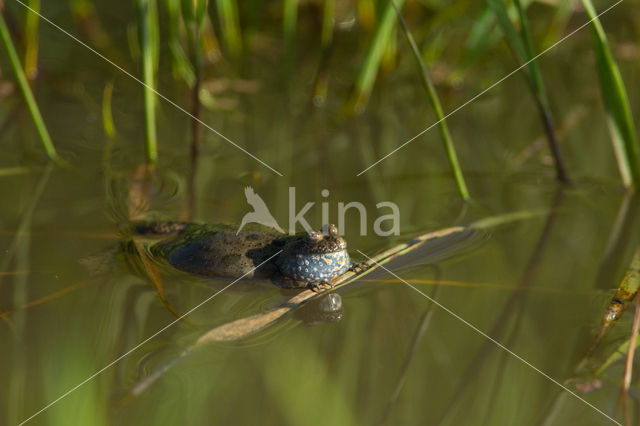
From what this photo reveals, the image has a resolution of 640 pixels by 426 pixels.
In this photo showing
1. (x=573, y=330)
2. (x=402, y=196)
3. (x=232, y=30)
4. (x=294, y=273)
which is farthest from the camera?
(x=232, y=30)

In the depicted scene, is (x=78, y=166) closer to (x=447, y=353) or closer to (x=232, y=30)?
(x=232, y=30)

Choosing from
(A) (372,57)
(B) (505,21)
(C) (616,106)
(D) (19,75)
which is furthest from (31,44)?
(C) (616,106)

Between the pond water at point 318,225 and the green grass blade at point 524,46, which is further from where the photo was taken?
the green grass blade at point 524,46

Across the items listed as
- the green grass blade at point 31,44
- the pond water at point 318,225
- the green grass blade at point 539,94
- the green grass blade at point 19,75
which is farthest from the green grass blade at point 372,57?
the green grass blade at point 31,44

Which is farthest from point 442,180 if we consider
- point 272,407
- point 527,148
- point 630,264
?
point 272,407

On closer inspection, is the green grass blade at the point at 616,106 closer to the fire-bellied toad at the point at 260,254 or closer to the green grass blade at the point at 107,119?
the fire-bellied toad at the point at 260,254
